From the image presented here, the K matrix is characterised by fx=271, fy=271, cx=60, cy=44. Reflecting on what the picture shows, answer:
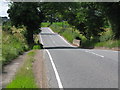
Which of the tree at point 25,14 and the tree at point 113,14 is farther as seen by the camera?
the tree at point 25,14

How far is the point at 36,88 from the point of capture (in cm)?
873

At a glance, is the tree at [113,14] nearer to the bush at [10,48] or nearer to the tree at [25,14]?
the tree at [25,14]

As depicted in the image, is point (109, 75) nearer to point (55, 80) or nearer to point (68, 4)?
point (55, 80)

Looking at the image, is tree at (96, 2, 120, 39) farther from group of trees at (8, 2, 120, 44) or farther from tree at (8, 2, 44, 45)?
tree at (8, 2, 44, 45)

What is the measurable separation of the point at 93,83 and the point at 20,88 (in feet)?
9.20

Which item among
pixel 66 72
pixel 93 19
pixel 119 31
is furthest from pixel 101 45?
pixel 66 72

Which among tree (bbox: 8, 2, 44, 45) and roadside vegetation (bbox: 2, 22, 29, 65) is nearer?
roadside vegetation (bbox: 2, 22, 29, 65)

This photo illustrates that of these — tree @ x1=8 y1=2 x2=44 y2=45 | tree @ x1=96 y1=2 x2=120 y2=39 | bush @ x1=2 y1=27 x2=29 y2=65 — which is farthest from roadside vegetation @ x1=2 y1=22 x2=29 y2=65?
tree @ x1=96 y1=2 x2=120 y2=39

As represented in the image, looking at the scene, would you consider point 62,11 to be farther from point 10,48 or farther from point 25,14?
point 10,48

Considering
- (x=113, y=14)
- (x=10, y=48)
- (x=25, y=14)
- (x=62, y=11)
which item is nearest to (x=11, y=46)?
(x=10, y=48)

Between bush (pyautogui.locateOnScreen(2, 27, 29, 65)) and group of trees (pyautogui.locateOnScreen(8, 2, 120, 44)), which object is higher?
group of trees (pyautogui.locateOnScreen(8, 2, 120, 44))

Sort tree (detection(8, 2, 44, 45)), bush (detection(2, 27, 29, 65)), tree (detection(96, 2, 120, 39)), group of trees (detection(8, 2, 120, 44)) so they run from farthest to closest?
1. tree (detection(8, 2, 44, 45))
2. group of trees (detection(8, 2, 120, 44))
3. tree (detection(96, 2, 120, 39))
4. bush (detection(2, 27, 29, 65))

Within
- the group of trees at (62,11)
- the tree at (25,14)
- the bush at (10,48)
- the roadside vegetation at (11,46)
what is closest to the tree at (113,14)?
the group of trees at (62,11)

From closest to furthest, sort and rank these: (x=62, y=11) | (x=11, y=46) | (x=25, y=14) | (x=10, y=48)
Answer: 1. (x=10, y=48)
2. (x=11, y=46)
3. (x=25, y=14)
4. (x=62, y=11)
